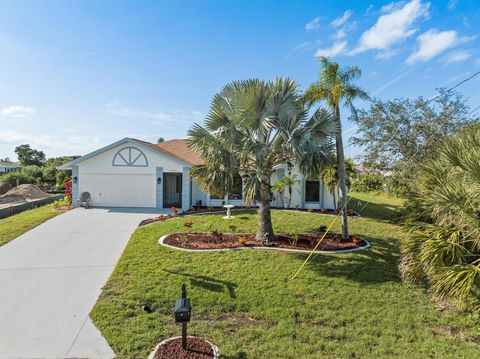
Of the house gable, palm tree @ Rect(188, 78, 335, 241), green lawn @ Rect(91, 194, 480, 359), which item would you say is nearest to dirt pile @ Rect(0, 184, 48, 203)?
the house gable

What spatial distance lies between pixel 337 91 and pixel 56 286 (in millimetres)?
10671

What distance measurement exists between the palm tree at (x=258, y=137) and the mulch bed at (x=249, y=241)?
2.27 ft

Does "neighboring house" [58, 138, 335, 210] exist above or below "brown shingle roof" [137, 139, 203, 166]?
below

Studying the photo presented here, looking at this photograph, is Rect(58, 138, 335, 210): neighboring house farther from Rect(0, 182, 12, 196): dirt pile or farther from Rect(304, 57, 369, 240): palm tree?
Rect(0, 182, 12, 196): dirt pile

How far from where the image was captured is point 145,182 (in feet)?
65.7

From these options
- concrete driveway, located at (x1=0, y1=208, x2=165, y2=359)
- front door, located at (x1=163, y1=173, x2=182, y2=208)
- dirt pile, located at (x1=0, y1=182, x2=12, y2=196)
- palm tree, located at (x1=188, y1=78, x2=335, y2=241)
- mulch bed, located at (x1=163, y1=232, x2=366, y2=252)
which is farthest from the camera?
dirt pile, located at (x1=0, y1=182, x2=12, y2=196)

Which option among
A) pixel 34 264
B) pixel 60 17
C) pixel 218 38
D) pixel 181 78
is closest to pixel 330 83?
pixel 218 38

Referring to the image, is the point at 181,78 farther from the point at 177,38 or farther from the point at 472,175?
the point at 472,175

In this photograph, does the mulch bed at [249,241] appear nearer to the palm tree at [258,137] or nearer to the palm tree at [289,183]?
the palm tree at [258,137]

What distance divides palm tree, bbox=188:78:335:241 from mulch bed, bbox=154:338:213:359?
5.06m

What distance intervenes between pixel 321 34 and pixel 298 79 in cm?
360

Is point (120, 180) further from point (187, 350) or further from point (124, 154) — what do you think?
point (187, 350)

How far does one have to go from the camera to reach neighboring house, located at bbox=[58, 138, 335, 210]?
19.5 m

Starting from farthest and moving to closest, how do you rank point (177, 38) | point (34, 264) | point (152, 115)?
point (152, 115), point (177, 38), point (34, 264)
